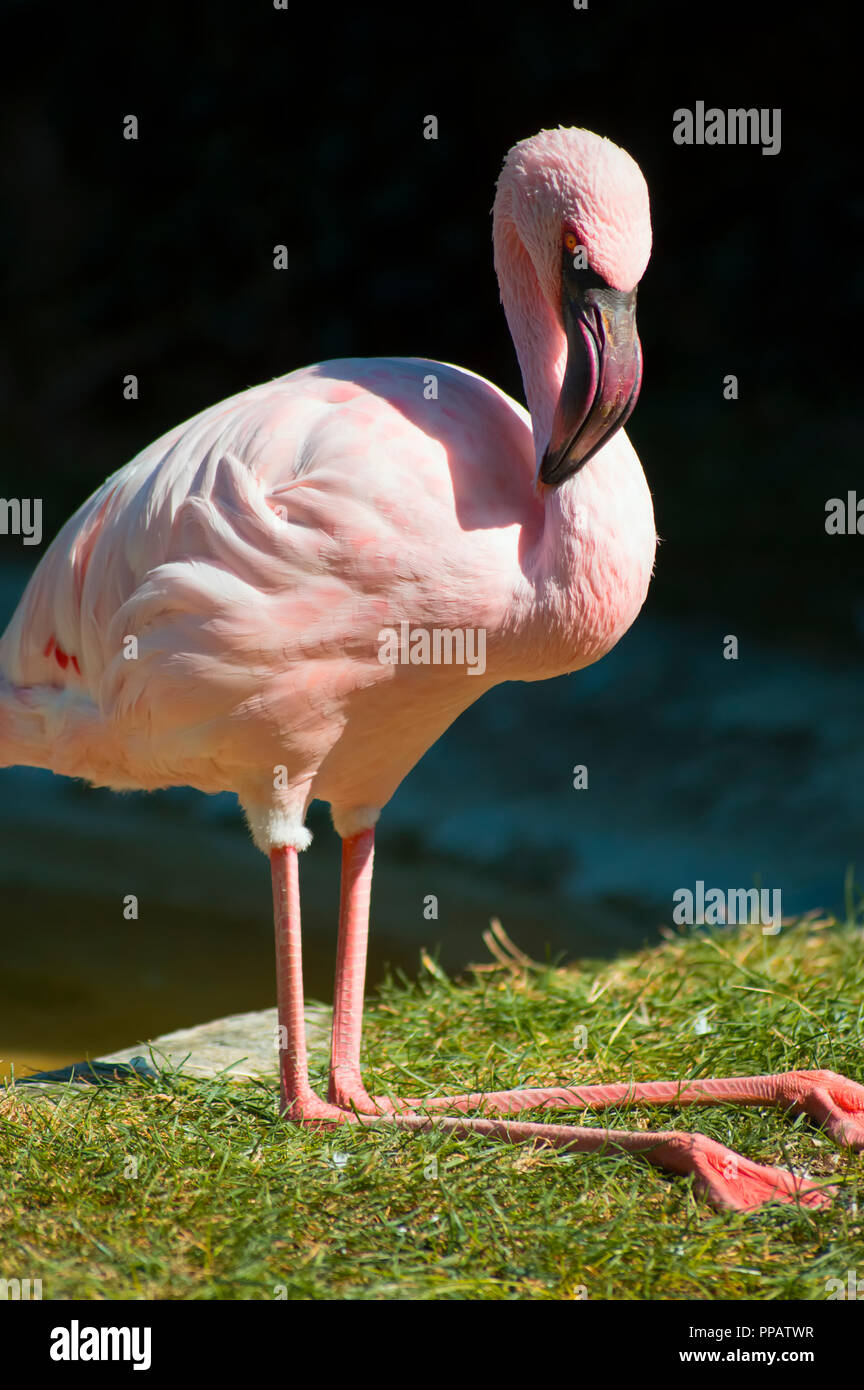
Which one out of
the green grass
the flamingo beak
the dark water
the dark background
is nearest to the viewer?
the green grass

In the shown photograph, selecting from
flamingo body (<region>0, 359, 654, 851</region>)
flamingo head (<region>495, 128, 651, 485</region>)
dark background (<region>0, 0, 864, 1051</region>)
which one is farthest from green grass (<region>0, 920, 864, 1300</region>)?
dark background (<region>0, 0, 864, 1051</region>)

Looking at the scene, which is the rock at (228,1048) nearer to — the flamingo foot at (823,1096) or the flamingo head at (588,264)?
the flamingo foot at (823,1096)

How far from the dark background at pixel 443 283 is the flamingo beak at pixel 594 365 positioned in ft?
10.2

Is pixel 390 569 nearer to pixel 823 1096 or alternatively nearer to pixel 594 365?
pixel 594 365

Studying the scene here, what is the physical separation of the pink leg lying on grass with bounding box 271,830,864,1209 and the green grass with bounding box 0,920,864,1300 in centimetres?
4

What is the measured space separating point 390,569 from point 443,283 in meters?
6.87

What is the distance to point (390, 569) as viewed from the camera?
2723mm

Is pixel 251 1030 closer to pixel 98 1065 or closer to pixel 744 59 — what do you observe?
pixel 98 1065

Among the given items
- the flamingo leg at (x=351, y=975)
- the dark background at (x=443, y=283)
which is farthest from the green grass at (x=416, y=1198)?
the dark background at (x=443, y=283)

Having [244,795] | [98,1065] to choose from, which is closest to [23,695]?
[244,795]

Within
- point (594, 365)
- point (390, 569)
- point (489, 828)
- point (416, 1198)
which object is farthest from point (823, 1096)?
point (489, 828)

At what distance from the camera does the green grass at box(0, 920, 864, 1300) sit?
240 cm

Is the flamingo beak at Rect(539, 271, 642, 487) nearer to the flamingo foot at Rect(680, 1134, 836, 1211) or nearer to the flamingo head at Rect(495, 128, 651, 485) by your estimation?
the flamingo head at Rect(495, 128, 651, 485)

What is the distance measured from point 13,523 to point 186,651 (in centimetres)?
683
